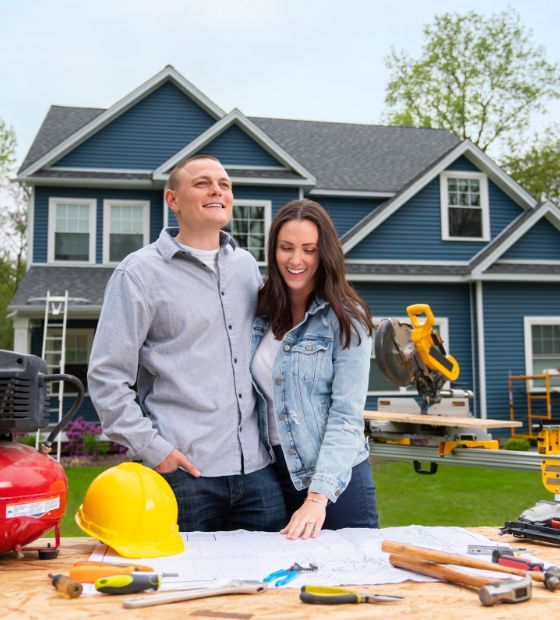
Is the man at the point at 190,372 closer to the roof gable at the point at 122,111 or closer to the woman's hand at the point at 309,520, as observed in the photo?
the woman's hand at the point at 309,520

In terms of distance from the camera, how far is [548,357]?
16703 mm

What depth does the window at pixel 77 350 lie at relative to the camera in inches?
616

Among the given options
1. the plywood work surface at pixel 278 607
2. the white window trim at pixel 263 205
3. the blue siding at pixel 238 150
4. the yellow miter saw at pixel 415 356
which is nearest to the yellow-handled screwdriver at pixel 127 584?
the plywood work surface at pixel 278 607

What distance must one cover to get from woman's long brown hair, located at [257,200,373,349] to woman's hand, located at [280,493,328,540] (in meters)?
0.57

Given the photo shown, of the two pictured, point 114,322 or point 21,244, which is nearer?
point 114,322

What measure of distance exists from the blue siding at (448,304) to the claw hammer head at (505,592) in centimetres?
1421

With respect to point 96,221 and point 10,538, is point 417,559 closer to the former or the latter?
point 10,538

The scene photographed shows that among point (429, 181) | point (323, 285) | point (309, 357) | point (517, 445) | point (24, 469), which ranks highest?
point (429, 181)

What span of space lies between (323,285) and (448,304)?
46.0 ft

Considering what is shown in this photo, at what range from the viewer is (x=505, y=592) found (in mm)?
1597

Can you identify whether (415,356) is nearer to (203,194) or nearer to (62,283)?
(203,194)

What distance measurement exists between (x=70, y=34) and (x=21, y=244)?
44.4ft

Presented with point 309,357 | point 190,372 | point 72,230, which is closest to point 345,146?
point 72,230

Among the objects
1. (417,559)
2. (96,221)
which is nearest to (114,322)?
(417,559)
